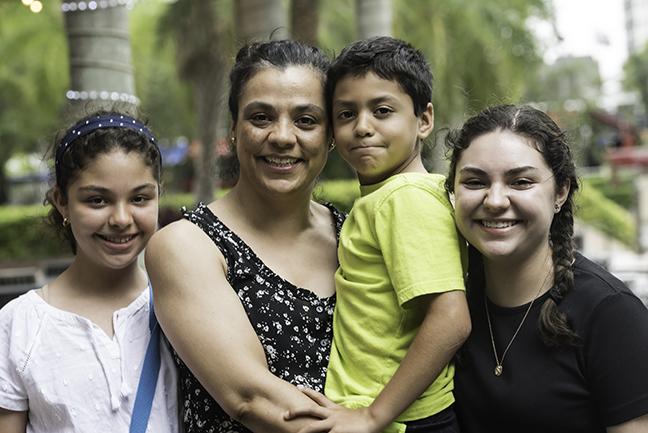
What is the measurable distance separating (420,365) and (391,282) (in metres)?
0.31

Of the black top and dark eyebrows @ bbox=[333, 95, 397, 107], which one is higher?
dark eyebrows @ bbox=[333, 95, 397, 107]

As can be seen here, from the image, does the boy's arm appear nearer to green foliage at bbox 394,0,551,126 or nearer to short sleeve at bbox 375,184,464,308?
short sleeve at bbox 375,184,464,308

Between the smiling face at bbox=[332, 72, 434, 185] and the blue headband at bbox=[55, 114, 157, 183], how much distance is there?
82 centimetres

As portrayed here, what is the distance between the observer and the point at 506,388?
2012 mm

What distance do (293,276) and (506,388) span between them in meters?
0.88

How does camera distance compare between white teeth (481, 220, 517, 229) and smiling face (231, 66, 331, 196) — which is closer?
white teeth (481, 220, 517, 229)

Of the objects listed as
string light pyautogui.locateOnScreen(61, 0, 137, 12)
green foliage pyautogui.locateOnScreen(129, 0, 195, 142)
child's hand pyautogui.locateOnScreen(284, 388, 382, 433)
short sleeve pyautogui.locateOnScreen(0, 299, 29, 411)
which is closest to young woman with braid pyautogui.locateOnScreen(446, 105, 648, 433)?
child's hand pyautogui.locateOnScreen(284, 388, 382, 433)

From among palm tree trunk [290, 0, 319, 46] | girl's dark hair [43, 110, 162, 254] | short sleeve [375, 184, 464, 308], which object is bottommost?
short sleeve [375, 184, 464, 308]

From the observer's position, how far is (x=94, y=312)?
229 centimetres

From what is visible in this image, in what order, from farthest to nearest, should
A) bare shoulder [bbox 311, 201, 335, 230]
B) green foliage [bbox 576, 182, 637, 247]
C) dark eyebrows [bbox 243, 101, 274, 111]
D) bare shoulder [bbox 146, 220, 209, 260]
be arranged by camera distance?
green foliage [bbox 576, 182, 637, 247] < bare shoulder [bbox 311, 201, 335, 230] < dark eyebrows [bbox 243, 101, 274, 111] < bare shoulder [bbox 146, 220, 209, 260]

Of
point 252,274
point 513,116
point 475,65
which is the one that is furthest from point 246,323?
point 475,65

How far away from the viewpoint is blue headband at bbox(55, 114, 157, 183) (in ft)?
7.66

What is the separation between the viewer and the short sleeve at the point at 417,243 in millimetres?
1955

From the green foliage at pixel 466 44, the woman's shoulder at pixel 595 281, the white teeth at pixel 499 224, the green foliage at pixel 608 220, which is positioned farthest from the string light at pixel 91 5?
the green foliage at pixel 608 220
